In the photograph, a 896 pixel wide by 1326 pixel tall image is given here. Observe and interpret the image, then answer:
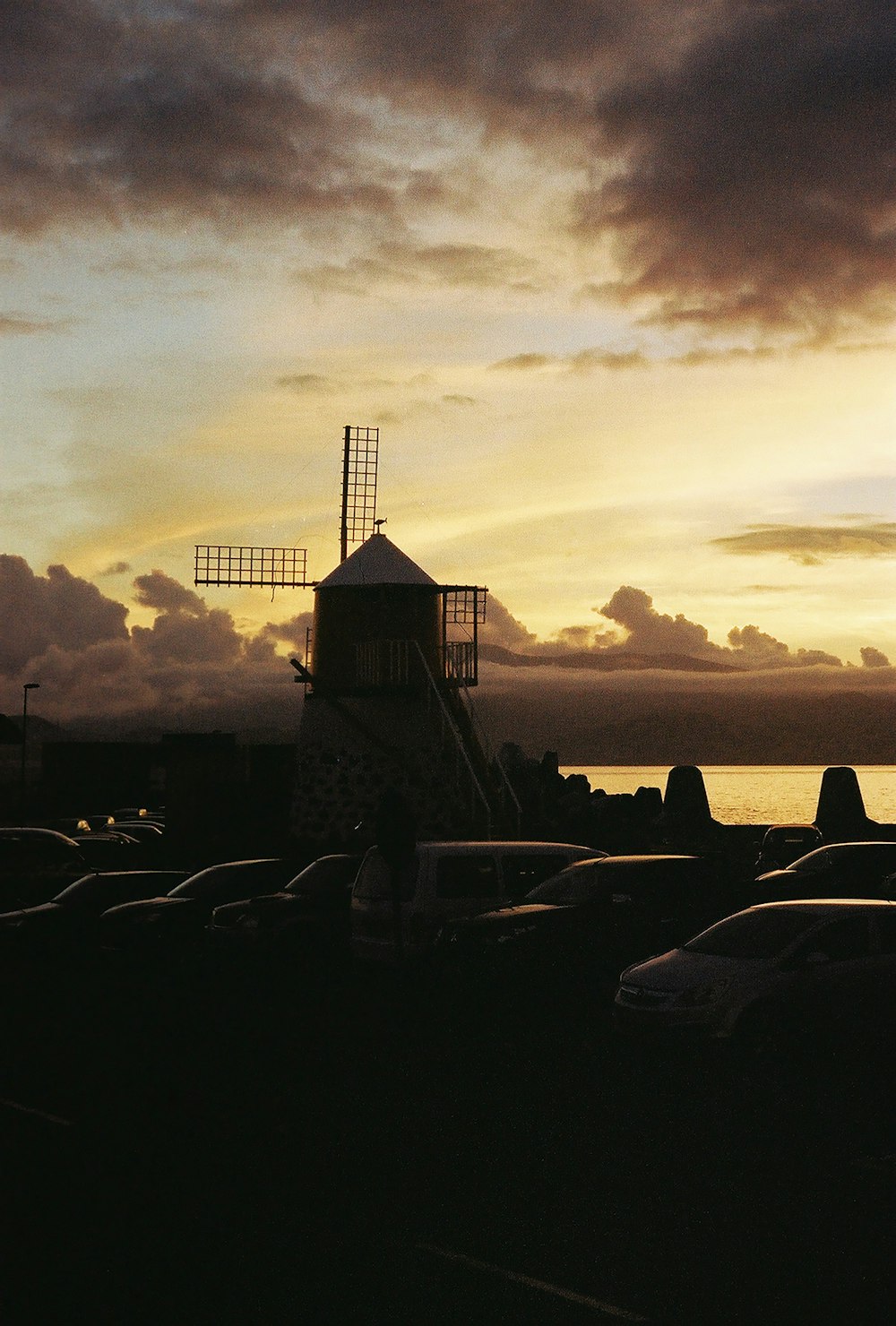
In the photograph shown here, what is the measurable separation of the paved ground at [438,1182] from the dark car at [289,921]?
536cm

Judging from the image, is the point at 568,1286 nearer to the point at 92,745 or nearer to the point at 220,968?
the point at 220,968

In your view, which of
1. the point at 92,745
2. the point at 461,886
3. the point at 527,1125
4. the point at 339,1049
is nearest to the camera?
the point at 527,1125

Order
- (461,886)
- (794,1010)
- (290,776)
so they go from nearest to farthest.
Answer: (794,1010)
(461,886)
(290,776)

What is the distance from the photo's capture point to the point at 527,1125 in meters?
10.5

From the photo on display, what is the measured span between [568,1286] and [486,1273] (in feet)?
1.44

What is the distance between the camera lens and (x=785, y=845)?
40781 mm

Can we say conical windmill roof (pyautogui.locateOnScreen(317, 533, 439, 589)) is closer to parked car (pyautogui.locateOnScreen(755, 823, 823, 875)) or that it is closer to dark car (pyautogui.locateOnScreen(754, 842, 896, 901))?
parked car (pyautogui.locateOnScreen(755, 823, 823, 875))

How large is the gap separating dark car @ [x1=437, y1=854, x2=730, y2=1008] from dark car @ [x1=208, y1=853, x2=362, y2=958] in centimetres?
414

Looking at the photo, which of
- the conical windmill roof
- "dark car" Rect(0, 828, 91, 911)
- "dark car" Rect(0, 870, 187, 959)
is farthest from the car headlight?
the conical windmill roof

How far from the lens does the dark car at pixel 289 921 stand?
20505mm

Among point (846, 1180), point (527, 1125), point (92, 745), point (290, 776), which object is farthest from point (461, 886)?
point (92, 745)

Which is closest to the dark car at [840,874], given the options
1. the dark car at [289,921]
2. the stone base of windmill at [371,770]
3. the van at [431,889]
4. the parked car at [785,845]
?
the van at [431,889]

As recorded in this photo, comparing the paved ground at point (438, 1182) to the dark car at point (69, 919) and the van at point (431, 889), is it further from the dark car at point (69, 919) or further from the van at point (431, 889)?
the dark car at point (69, 919)

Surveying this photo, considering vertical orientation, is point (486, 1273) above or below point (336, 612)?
below
